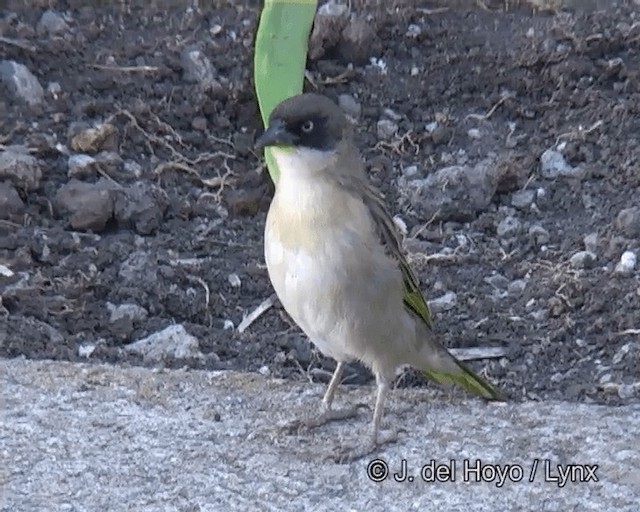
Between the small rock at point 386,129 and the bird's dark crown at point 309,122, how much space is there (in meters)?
2.28

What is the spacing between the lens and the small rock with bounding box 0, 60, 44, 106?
7.14m

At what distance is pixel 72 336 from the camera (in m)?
5.82

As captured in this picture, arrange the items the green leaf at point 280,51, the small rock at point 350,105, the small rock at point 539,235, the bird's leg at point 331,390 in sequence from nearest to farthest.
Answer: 1. the bird's leg at point 331,390
2. the green leaf at point 280,51
3. the small rock at point 539,235
4. the small rock at point 350,105

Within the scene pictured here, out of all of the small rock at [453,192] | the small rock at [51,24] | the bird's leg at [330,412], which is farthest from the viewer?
the small rock at [51,24]

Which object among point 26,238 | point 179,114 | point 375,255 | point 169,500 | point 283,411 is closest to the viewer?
point 169,500

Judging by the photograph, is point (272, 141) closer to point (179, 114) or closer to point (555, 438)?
point (555, 438)

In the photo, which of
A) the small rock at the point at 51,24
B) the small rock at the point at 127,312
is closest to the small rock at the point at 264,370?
the small rock at the point at 127,312

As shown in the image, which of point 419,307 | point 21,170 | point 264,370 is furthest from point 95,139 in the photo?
point 419,307

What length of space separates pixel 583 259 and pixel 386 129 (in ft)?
4.12

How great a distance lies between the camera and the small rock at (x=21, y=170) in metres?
6.55

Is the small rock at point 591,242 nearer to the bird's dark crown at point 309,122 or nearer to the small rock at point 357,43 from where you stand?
the small rock at point 357,43

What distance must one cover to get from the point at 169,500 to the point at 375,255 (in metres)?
0.95

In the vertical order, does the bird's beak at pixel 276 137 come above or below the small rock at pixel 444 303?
above

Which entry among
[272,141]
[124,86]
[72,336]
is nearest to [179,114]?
[124,86]
